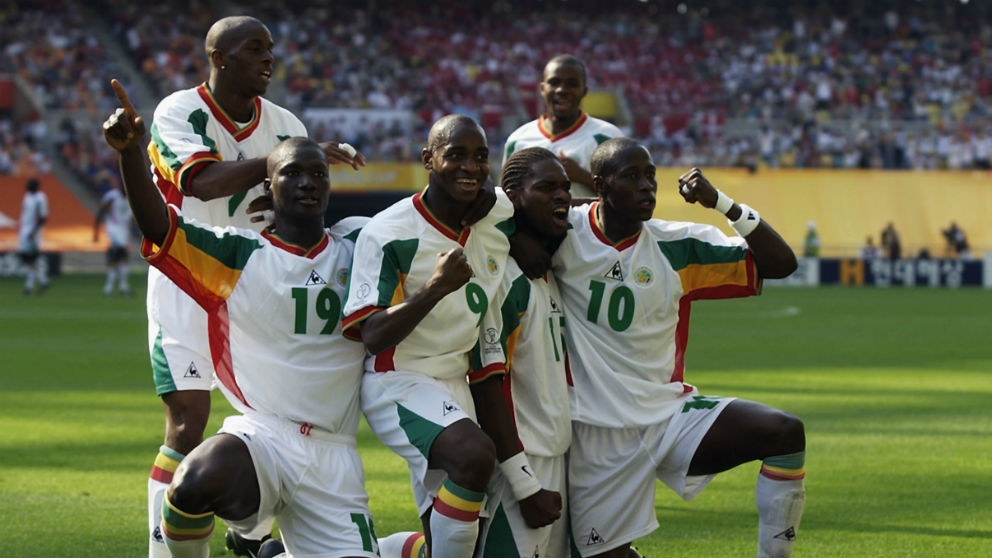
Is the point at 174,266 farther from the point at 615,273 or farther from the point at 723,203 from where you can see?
the point at 723,203

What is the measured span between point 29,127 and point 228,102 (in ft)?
102

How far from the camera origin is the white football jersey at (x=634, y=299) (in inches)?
234

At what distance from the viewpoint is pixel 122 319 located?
2045cm

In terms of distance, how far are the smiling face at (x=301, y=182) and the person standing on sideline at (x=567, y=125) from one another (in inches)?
114

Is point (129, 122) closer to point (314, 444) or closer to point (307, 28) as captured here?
point (314, 444)

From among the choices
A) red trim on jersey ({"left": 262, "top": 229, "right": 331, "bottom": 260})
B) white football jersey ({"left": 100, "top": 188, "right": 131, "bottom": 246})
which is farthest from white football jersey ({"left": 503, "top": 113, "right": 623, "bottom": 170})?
white football jersey ({"left": 100, "top": 188, "right": 131, "bottom": 246})

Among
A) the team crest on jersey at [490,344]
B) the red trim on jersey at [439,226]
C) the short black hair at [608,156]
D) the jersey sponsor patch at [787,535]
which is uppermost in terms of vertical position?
the short black hair at [608,156]

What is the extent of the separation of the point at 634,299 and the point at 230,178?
1.86 m

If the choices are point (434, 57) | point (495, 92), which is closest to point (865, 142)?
point (495, 92)

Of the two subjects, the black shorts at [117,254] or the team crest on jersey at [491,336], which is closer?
the team crest on jersey at [491,336]

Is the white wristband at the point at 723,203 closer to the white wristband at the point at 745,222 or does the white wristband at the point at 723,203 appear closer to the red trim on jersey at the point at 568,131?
the white wristband at the point at 745,222

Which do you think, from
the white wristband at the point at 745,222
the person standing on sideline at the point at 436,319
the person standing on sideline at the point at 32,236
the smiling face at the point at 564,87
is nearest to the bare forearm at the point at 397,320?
the person standing on sideline at the point at 436,319

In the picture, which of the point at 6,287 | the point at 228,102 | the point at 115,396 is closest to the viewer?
the point at 228,102

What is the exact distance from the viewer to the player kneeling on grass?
514cm
